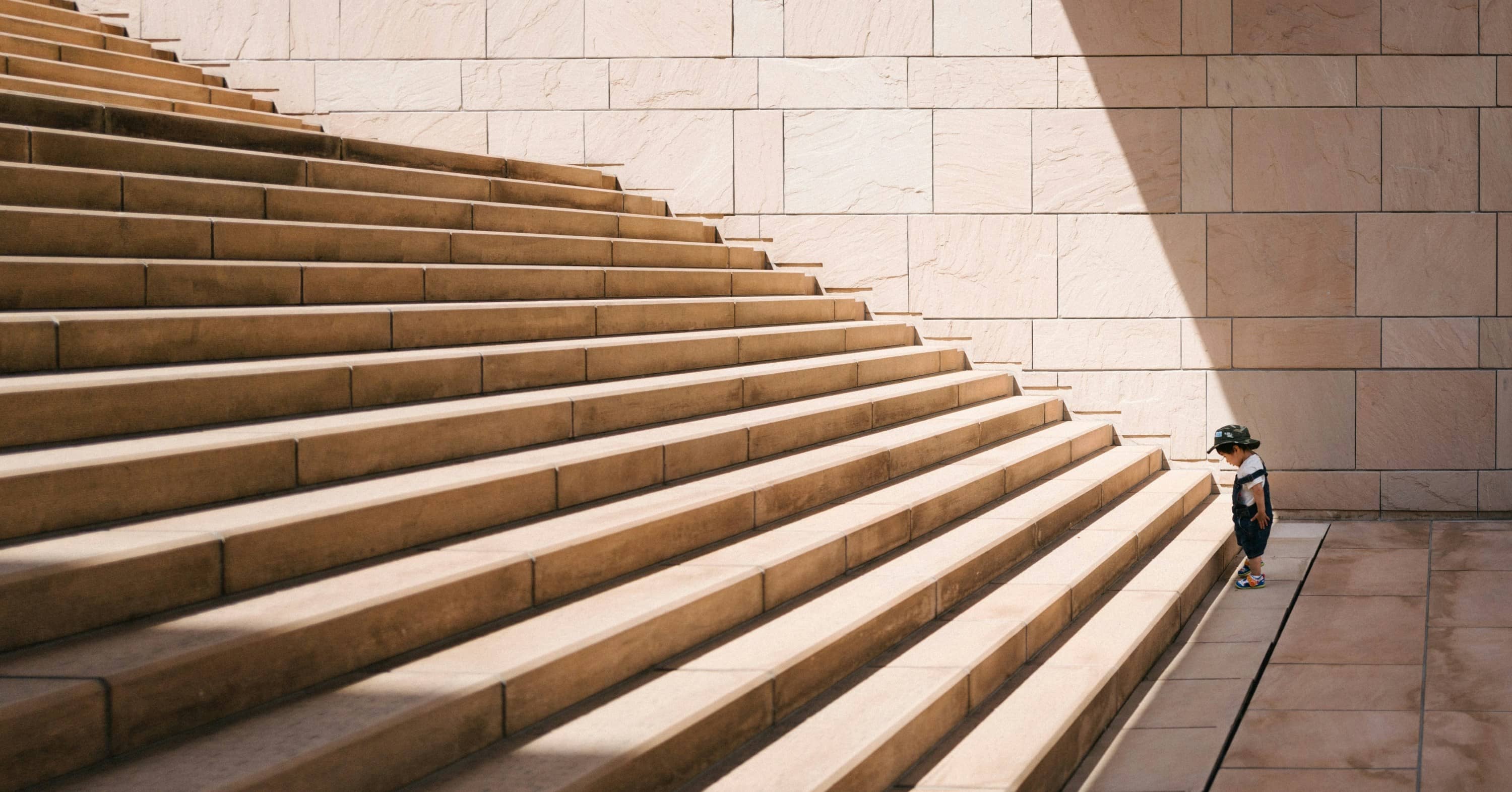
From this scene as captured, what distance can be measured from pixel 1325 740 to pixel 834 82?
782 cm

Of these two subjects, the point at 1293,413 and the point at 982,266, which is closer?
the point at 1293,413

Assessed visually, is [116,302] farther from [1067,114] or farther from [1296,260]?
[1296,260]

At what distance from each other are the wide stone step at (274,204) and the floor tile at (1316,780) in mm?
5250

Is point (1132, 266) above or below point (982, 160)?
below

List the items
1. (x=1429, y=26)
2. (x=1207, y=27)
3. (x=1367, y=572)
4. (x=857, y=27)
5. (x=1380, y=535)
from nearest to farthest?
(x=1367, y=572) → (x=1380, y=535) → (x=1429, y=26) → (x=1207, y=27) → (x=857, y=27)

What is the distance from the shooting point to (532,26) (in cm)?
1106

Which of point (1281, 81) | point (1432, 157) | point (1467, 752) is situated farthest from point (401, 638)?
point (1432, 157)

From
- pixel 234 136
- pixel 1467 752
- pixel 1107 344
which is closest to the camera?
pixel 1467 752

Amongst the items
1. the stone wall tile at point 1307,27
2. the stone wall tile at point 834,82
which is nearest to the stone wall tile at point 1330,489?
the stone wall tile at point 1307,27

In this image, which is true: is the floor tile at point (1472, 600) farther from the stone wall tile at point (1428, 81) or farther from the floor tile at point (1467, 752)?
the stone wall tile at point (1428, 81)

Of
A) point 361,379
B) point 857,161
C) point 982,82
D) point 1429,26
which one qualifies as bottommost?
point 361,379

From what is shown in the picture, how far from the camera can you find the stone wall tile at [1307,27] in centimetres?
1048

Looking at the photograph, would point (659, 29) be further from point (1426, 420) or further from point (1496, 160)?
point (1426, 420)

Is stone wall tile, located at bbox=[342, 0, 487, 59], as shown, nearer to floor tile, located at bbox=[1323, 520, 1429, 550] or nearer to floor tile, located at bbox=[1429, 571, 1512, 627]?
floor tile, located at bbox=[1323, 520, 1429, 550]
